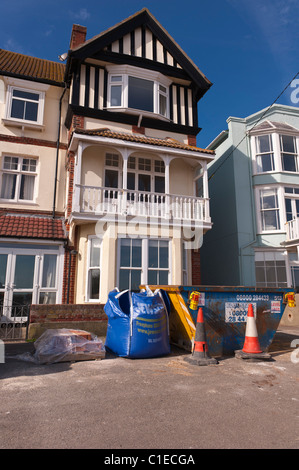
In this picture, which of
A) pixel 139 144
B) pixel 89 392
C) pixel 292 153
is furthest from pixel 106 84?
pixel 89 392

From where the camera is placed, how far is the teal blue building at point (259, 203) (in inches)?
548

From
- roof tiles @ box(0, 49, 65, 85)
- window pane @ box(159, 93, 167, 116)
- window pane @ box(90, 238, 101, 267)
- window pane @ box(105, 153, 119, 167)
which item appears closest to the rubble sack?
window pane @ box(90, 238, 101, 267)

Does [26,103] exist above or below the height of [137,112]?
above

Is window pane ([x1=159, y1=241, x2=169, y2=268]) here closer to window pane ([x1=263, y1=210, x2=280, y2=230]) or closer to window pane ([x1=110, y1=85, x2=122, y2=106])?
window pane ([x1=110, y1=85, x2=122, y2=106])

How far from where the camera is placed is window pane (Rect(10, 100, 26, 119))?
11964 mm

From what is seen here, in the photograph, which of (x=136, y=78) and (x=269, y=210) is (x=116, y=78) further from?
(x=269, y=210)

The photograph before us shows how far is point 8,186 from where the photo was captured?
11.6m

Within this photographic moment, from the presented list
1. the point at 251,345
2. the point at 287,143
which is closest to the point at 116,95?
the point at 287,143

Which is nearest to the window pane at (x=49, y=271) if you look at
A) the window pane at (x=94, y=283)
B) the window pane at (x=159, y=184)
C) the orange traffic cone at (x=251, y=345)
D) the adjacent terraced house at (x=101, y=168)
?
the adjacent terraced house at (x=101, y=168)

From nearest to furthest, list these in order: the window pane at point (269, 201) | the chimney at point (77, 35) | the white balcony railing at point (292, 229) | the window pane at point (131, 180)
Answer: the window pane at point (131, 180) < the chimney at point (77, 35) < the white balcony railing at point (292, 229) < the window pane at point (269, 201)

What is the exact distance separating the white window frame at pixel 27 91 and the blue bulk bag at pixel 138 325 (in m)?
8.82

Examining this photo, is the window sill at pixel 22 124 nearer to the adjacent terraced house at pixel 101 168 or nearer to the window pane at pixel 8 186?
the adjacent terraced house at pixel 101 168

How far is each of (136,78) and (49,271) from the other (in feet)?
28.5

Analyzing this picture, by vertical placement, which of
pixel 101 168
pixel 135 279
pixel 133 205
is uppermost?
pixel 101 168
